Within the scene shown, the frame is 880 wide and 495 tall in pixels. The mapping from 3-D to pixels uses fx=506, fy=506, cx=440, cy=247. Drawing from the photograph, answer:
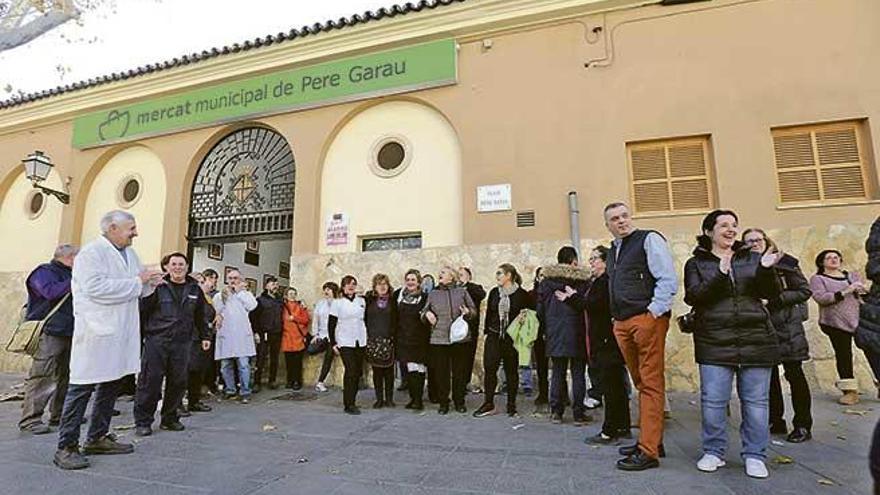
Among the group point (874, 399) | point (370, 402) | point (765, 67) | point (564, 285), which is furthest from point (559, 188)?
point (874, 399)

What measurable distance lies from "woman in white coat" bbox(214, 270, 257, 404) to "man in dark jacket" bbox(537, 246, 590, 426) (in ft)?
13.0

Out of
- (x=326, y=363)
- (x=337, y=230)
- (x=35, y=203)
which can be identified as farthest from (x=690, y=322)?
(x=35, y=203)

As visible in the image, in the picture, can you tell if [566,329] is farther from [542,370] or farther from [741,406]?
[741,406]

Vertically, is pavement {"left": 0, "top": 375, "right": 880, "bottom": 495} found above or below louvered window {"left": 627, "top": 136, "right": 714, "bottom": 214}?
below

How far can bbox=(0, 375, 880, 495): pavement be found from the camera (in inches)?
125

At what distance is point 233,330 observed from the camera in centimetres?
663

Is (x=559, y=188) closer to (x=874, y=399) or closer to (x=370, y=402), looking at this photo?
(x=370, y=402)

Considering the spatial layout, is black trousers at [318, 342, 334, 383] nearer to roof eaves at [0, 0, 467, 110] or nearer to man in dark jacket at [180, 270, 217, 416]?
man in dark jacket at [180, 270, 217, 416]

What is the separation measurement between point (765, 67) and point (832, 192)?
73.6 inches

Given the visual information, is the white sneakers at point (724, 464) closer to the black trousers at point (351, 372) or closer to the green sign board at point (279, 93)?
the black trousers at point (351, 372)

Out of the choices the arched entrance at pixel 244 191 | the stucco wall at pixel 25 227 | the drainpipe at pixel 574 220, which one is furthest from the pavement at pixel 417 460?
the stucco wall at pixel 25 227

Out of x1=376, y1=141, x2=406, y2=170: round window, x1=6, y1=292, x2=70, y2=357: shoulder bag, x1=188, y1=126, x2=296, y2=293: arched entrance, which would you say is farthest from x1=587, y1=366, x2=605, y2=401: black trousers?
x1=188, y1=126, x2=296, y2=293: arched entrance

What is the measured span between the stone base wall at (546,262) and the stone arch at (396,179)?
0.33 m

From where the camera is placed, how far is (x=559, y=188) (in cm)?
727
